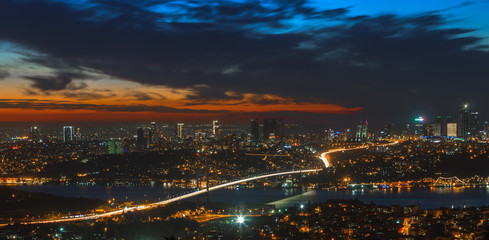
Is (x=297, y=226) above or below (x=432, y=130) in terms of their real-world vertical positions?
below

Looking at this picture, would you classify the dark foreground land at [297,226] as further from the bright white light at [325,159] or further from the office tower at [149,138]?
the office tower at [149,138]

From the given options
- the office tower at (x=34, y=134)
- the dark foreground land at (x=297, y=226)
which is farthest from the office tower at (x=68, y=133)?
the dark foreground land at (x=297, y=226)

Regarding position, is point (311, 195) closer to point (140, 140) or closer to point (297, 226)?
point (297, 226)

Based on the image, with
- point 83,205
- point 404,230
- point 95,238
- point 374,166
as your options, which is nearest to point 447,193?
point 374,166

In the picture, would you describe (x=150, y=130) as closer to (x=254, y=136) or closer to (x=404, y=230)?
(x=254, y=136)

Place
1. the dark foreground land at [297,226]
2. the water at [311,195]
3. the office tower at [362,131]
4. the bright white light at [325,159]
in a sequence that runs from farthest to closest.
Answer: the office tower at [362,131] < the bright white light at [325,159] < the water at [311,195] < the dark foreground land at [297,226]

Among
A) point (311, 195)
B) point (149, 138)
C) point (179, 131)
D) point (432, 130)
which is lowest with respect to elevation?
point (311, 195)

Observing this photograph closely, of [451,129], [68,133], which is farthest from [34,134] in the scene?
[451,129]

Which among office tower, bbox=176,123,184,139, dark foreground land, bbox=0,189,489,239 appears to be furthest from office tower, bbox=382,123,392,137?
dark foreground land, bbox=0,189,489,239

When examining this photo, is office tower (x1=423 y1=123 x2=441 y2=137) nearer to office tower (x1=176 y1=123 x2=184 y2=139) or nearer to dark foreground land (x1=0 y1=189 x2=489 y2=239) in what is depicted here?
office tower (x1=176 y1=123 x2=184 y2=139)
